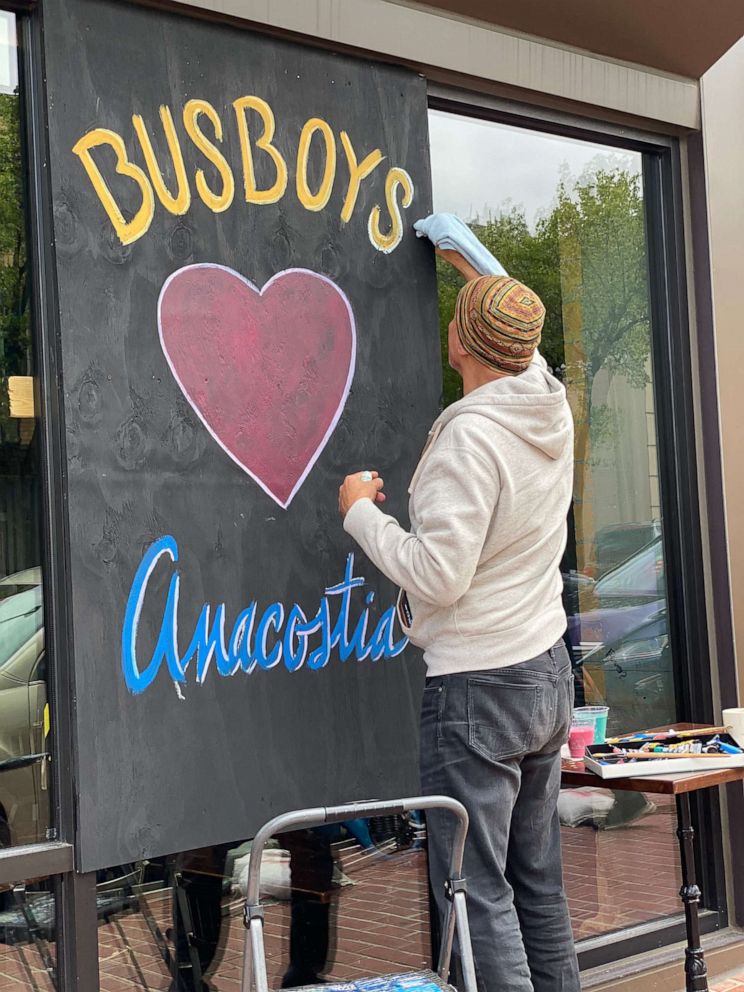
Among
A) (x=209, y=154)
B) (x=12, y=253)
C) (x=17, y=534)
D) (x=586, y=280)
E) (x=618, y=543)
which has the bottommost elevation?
(x=618, y=543)

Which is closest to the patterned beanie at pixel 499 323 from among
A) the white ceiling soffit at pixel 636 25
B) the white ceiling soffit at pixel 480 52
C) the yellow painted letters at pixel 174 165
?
the yellow painted letters at pixel 174 165

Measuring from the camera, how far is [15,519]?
3.01m

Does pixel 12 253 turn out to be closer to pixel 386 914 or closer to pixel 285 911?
pixel 285 911

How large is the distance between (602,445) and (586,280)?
1.97 feet

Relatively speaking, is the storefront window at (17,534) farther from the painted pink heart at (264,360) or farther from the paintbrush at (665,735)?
the paintbrush at (665,735)

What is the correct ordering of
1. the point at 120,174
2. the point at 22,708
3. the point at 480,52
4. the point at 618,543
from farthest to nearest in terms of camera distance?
the point at 618,543 < the point at 480,52 < the point at 120,174 < the point at 22,708

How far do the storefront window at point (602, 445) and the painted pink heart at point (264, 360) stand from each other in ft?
3.02

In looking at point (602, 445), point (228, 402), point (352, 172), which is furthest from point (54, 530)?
point (602, 445)

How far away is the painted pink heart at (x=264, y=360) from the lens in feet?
10.5

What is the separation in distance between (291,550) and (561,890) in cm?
114

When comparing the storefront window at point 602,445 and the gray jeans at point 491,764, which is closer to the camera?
the gray jeans at point 491,764

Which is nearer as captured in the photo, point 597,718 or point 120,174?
point 120,174

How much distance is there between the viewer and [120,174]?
3098 mm

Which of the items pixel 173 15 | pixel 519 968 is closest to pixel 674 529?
pixel 519 968
